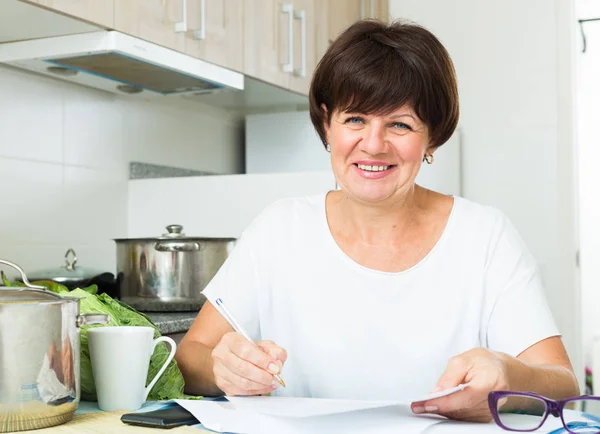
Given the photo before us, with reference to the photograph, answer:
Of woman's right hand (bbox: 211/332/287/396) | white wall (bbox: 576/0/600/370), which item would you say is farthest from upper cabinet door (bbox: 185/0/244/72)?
white wall (bbox: 576/0/600/370)

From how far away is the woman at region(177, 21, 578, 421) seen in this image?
4.11ft

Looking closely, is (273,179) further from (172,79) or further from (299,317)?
(299,317)

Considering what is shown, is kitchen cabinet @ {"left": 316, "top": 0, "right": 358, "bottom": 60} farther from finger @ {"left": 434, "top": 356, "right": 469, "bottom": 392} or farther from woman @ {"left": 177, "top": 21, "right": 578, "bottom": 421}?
finger @ {"left": 434, "top": 356, "right": 469, "bottom": 392}

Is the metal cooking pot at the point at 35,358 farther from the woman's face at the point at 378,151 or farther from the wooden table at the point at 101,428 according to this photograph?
the woman's face at the point at 378,151

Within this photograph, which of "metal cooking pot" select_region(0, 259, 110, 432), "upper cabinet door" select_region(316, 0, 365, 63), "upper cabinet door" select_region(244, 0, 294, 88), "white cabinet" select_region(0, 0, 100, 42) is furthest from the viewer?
"upper cabinet door" select_region(316, 0, 365, 63)

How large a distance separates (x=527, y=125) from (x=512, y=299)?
2.02 m

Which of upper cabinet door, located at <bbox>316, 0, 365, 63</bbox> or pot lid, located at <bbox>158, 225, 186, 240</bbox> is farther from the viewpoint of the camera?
upper cabinet door, located at <bbox>316, 0, 365, 63</bbox>

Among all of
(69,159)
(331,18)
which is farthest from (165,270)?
(331,18)

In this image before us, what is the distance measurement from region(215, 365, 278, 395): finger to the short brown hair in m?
0.47

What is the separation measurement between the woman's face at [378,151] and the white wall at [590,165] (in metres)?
3.28

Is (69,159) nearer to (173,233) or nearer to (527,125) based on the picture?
(173,233)

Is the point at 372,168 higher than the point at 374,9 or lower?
lower

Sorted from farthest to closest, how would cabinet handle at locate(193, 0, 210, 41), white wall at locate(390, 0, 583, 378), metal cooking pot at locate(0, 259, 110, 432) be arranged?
1. white wall at locate(390, 0, 583, 378)
2. cabinet handle at locate(193, 0, 210, 41)
3. metal cooking pot at locate(0, 259, 110, 432)

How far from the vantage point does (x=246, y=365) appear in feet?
3.34
